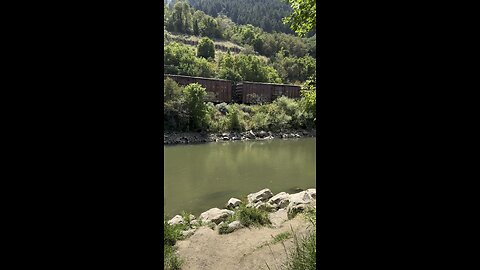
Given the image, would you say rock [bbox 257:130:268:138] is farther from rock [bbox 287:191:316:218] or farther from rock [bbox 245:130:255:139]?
rock [bbox 287:191:316:218]

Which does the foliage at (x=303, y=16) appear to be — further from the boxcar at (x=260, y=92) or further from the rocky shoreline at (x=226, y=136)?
the boxcar at (x=260, y=92)

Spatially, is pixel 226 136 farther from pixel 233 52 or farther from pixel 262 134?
pixel 233 52

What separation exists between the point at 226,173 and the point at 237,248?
1038 centimetres

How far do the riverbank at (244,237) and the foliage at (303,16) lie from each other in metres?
2.83

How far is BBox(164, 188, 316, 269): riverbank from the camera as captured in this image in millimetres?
4969

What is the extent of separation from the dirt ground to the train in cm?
2994

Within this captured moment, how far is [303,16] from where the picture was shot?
5.18 meters

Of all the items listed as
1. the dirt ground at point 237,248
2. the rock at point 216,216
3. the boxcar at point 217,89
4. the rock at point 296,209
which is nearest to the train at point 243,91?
the boxcar at point 217,89

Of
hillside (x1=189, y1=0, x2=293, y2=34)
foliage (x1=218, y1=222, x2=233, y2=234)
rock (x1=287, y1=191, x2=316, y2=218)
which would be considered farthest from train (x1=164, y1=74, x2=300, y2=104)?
hillside (x1=189, y1=0, x2=293, y2=34)

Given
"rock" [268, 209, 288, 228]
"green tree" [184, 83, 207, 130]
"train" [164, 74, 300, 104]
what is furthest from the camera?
"train" [164, 74, 300, 104]

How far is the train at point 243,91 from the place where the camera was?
37.1 m
